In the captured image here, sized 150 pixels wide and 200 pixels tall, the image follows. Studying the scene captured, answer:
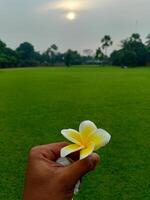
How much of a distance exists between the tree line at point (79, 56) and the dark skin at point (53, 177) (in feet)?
180

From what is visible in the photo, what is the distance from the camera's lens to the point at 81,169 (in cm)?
59

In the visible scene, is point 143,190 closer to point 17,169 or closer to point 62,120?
point 17,169

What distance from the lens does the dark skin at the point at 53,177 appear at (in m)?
0.59

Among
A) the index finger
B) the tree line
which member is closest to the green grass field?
the index finger

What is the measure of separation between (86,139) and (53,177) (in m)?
0.07

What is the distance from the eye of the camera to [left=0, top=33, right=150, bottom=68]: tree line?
61019 mm

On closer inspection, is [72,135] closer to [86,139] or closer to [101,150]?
[86,139]

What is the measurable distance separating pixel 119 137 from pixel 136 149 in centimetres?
69

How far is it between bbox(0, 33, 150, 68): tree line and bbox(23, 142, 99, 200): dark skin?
54.9 metres

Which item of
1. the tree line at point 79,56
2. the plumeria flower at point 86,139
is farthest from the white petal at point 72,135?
the tree line at point 79,56

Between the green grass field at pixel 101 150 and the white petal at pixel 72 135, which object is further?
the green grass field at pixel 101 150

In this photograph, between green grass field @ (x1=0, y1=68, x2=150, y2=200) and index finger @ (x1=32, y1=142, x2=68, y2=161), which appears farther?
green grass field @ (x1=0, y1=68, x2=150, y2=200)

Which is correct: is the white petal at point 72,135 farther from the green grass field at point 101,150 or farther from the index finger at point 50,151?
the green grass field at point 101,150

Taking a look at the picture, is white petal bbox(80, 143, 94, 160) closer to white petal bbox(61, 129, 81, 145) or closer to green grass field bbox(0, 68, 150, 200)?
white petal bbox(61, 129, 81, 145)
